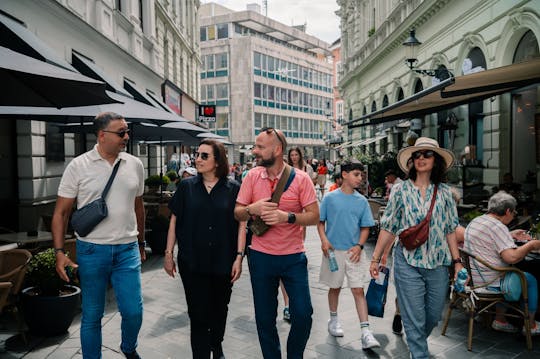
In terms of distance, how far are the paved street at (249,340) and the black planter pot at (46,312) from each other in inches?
3.7

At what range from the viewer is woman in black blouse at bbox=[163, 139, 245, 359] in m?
3.71

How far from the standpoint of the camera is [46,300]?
4637 millimetres

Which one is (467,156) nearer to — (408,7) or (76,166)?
(408,7)

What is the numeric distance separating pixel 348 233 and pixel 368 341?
982mm

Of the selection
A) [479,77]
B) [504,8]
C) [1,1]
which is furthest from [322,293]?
[504,8]

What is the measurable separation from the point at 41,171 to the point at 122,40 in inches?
305

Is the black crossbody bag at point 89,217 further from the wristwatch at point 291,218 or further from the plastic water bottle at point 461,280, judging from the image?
the plastic water bottle at point 461,280

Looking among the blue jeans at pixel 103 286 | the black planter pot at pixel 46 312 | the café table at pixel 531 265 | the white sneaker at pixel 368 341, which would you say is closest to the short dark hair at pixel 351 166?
the white sneaker at pixel 368 341

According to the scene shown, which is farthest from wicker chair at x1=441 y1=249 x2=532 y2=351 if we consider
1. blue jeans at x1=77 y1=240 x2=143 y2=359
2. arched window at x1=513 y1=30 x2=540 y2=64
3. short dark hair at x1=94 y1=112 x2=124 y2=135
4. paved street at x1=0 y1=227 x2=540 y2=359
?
arched window at x1=513 y1=30 x2=540 y2=64

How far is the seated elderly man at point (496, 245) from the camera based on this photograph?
14.9 ft

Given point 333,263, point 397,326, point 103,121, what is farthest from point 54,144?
point 397,326

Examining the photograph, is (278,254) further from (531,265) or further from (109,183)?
(531,265)

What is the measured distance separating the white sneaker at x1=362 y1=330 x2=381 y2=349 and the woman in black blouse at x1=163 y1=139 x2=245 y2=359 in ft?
4.52

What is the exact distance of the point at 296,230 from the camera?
11.9ft
